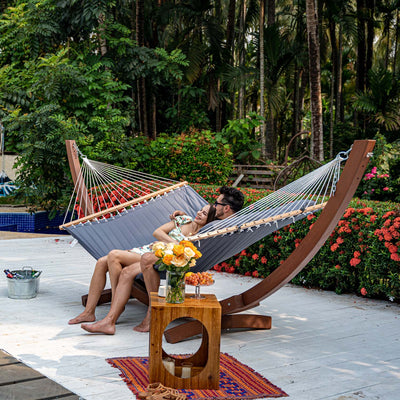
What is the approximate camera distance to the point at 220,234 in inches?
119

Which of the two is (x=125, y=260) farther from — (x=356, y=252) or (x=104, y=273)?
(x=356, y=252)

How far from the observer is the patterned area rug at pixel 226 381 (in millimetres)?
2293

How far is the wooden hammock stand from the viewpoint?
2.63 metres

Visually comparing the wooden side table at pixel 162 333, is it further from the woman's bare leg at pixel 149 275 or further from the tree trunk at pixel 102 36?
the tree trunk at pixel 102 36

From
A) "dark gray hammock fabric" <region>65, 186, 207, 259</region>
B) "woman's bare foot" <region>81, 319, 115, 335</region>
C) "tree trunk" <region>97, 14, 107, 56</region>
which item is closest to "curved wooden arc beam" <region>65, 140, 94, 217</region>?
"dark gray hammock fabric" <region>65, 186, 207, 259</region>

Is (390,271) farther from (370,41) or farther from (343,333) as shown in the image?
(370,41)

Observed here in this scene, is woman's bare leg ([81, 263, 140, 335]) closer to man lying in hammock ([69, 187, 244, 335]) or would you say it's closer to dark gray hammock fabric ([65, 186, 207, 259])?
man lying in hammock ([69, 187, 244, 335])

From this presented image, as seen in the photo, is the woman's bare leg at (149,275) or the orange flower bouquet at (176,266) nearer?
the orange flower bouquet at (176,266)

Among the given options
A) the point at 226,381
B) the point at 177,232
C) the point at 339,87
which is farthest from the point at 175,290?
the point at 339,87

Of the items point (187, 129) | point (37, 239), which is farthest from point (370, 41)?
point (37, 239)

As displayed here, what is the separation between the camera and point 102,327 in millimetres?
3115

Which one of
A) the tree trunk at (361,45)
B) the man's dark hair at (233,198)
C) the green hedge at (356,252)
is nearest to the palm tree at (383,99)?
the tree trunk at (361,45)

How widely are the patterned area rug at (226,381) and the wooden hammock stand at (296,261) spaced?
1.50 ft

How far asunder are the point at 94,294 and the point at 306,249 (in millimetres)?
1348
